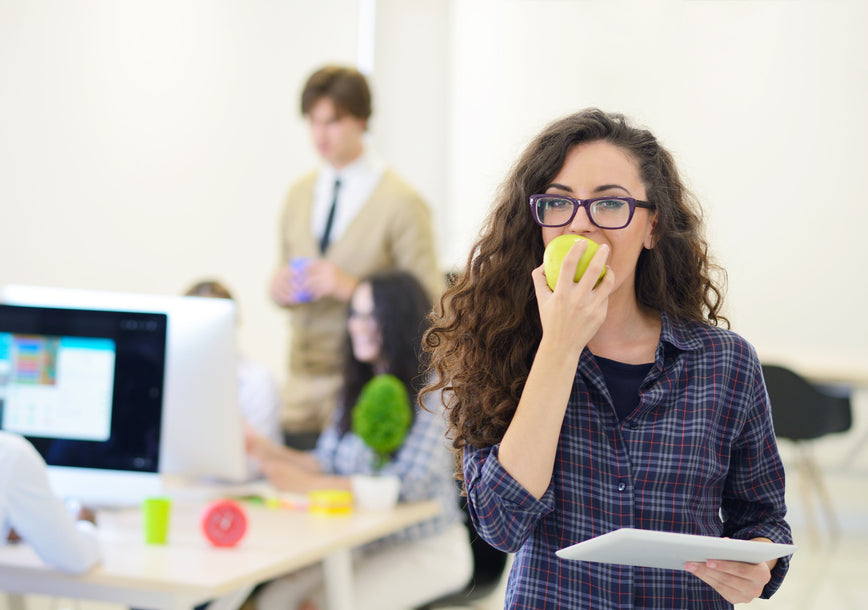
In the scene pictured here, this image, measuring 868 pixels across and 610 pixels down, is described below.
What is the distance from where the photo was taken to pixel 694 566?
39.8 inches

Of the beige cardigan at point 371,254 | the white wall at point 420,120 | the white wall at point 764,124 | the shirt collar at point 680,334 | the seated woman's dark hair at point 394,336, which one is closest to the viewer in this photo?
the shirt collar at point 680,334

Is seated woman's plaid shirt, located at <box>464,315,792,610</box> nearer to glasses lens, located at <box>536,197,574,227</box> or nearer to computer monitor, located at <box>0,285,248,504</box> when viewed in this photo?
glasses lens, located at <box>536,197,574,227</box>

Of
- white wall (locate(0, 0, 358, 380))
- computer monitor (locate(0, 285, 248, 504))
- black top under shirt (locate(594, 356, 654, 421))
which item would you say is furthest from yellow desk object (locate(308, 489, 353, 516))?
white wall (locate(0, 0, 358, 380))

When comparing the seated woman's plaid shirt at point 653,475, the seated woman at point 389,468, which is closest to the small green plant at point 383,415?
the seated woman at point 389,468

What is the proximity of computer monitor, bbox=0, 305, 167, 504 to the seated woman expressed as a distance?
22.4 inches

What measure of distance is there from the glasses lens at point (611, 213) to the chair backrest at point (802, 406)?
1591mm

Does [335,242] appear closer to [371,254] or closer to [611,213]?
[371,254]

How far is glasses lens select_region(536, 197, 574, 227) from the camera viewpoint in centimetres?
109

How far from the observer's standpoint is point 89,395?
2020 mm

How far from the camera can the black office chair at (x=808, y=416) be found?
295 cm

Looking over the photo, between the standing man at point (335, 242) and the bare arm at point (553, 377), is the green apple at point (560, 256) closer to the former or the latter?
the bare arm at point (553, 377)

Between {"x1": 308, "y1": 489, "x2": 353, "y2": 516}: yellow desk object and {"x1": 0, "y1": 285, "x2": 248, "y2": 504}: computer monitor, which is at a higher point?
{"x1": 0, "y1": 285, "x2": 248, "y2": 504}: computer monitor

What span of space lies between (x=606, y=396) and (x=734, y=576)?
25cm

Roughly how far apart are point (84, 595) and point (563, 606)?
1.04m
